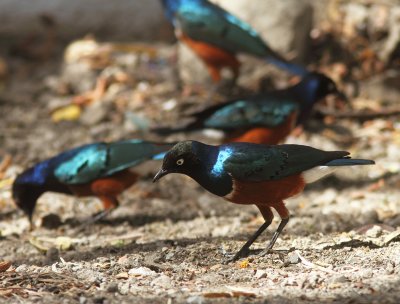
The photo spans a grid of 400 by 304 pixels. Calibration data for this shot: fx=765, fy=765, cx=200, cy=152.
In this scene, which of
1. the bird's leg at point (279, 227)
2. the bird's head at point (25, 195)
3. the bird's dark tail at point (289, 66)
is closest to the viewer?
the bird's leg at point (279, 227)

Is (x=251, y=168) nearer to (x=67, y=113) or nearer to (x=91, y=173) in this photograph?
(x=91, y=173)

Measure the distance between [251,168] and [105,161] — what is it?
2110 mm

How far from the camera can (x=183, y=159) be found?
5160 millimetres

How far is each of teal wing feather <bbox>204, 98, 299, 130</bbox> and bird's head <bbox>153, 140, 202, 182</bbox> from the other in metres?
2.40

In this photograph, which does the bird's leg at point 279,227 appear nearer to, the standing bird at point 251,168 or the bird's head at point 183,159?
the standing bird at point 251,168

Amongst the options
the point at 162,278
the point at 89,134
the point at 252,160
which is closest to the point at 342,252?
the point at 252,160

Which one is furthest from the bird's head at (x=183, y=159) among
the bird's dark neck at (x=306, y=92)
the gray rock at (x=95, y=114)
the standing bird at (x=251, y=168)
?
the gray rock at (x=95, y=114)

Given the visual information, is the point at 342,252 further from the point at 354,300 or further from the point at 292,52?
the point at 292,52

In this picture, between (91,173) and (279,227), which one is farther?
(91,173)

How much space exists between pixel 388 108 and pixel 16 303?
6222 mm

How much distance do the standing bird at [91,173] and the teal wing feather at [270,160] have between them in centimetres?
168

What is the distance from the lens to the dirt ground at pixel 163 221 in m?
4.55

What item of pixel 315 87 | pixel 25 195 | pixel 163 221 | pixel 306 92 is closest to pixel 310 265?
pixel 163 221

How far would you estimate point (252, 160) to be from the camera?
530 cm
